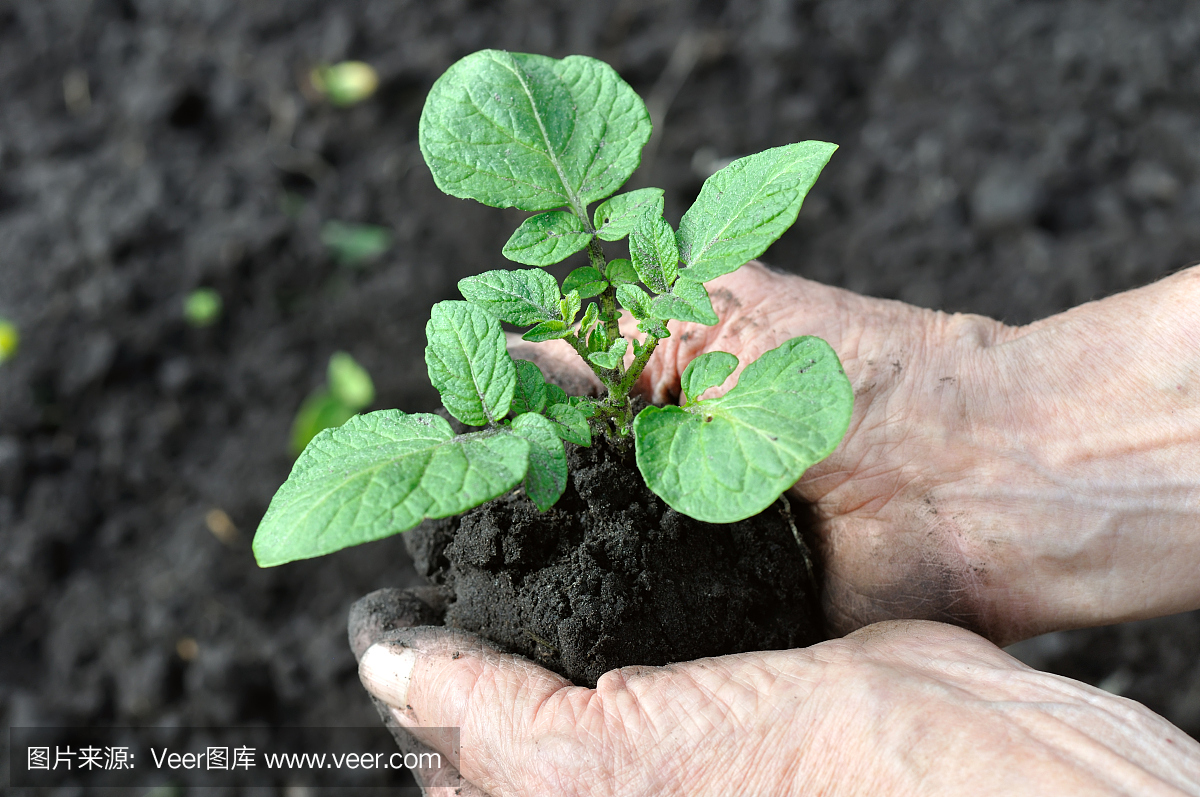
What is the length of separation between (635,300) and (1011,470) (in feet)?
2.80

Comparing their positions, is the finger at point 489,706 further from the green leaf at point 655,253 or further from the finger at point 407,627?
the green leaf at point 655,253

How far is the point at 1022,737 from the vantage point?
1306 mm

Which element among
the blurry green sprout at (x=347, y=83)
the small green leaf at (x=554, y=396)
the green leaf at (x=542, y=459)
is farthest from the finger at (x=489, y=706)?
the blurry green sprout at (x=347, y=83)

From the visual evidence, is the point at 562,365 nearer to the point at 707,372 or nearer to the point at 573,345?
the point at 573,345

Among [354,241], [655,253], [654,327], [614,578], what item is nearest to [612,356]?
[654,327]

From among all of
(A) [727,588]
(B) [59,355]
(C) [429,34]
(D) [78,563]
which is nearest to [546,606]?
(A) [727,588]

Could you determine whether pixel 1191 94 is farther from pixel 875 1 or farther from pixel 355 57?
pixel 355 57

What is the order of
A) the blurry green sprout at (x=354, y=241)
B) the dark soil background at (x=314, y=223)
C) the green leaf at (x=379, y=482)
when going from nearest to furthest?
the green leaf at (x=379, y=482) < the dark soil background at (x=314, y=223) < the blurry green sprout at (x=354, y=241)

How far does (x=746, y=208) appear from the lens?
1.46 meters

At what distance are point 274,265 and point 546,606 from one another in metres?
2.15

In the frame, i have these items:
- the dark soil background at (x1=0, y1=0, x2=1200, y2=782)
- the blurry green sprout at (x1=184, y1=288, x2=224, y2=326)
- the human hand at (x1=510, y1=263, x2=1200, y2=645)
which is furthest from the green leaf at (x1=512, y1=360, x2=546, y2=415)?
the blurry green sprout at (x1=184, y1=288, x2=224, y2=326)

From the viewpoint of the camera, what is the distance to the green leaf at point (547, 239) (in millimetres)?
1563

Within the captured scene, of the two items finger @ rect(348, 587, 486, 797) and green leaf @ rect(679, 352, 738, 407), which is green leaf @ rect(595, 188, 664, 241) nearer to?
green leaf @ rect(679, 352, 738, 407)

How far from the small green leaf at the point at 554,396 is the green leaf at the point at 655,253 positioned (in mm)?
250
